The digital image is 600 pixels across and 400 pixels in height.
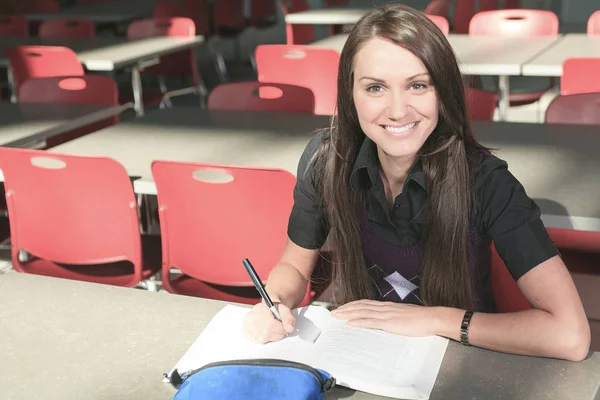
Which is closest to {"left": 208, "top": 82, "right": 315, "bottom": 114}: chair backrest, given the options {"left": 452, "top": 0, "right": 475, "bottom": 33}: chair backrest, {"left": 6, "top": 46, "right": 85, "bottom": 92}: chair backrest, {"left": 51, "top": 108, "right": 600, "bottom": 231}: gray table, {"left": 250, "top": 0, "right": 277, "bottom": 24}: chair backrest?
{"left": 51, "top": 108, "right": 600, "bottom": 231}: gray table

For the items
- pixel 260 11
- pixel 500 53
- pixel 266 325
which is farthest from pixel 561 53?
pixel 260 11

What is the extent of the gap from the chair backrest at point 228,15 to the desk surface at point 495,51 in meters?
3.10

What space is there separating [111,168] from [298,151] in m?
0.62

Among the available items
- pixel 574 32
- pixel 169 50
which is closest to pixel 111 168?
pixel 169 50

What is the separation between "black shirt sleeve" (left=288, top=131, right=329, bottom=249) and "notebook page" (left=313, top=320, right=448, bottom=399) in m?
0.42

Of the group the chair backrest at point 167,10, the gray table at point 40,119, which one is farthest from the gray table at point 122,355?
the chair backrest at point 167,10

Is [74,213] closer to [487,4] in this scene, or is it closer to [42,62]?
[42,62]

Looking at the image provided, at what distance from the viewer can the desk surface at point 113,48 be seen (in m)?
4.88

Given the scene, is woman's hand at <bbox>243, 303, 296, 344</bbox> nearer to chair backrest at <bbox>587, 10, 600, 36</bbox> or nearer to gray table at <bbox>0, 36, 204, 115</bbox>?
gray table at <bbox>0, 36, 204, 115</bbox>

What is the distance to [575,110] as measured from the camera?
304 cm

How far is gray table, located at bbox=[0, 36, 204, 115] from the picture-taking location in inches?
193

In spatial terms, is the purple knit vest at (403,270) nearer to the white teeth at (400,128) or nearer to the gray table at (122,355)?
the white teeth at (400,128)

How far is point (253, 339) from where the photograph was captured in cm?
151

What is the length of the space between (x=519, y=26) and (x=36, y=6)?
491cm
